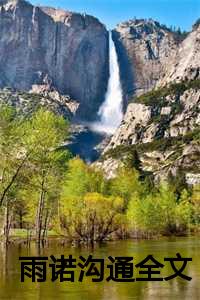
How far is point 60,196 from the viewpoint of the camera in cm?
8962

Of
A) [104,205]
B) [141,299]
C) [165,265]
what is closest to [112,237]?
[104,205]

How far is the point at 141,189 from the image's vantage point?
122m

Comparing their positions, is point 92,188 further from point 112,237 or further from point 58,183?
point 58,183

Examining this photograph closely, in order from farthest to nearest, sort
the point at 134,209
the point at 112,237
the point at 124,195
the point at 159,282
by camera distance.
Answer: the point at 124,195, the point at 134,209, the point at 112,237, the point at 159,282

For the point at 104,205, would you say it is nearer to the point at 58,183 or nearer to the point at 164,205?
the point at 58,183

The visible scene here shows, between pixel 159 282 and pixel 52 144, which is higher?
pixel 52 144

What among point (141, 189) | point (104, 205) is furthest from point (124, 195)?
point (104, 205)

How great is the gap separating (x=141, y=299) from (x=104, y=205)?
55.3 metres

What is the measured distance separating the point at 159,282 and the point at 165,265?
369 inches

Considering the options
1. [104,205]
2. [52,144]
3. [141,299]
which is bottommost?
[141,299]

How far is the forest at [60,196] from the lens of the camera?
5522cm

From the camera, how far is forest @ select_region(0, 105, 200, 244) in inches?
2174

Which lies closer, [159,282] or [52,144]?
[159,282]

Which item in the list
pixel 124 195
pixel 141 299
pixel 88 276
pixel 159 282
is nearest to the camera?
pixel 141 299
